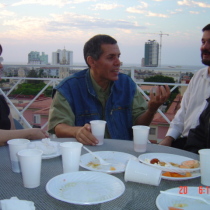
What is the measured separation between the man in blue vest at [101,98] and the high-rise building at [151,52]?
14.2ft

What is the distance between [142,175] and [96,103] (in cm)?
112

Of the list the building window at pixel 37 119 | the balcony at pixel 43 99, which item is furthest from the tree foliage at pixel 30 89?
the building window at pixel 37 119

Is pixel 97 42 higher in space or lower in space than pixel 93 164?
higher

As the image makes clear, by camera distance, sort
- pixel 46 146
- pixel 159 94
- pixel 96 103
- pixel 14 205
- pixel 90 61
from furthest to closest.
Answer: pixel 90 61, pixel 96 103, pixel 159 94, pixel 46 146, pixel 14 205

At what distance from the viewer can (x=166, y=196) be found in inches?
33.2

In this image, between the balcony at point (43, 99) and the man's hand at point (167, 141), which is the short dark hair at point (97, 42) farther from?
the balcony at point (43, 99)

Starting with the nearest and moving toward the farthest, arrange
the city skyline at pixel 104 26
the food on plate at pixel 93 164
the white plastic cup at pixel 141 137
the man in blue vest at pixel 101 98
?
the food on plate at pixel 93 164, the white plastic cup at pixel 141 137, the man in blue vest at pixel 101 98, the city skyline at pixel 104 26

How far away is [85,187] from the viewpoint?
0.92 metres

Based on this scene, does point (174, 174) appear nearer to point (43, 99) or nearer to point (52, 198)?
A: point (52, 198)

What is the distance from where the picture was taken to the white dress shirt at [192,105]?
2244 millimetres

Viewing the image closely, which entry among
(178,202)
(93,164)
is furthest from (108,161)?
(178,202)

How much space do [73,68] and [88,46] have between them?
1.71 m

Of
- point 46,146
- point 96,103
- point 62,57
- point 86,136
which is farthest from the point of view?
point 62,57

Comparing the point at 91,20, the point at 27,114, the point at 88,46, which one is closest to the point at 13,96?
the point at 27,114
